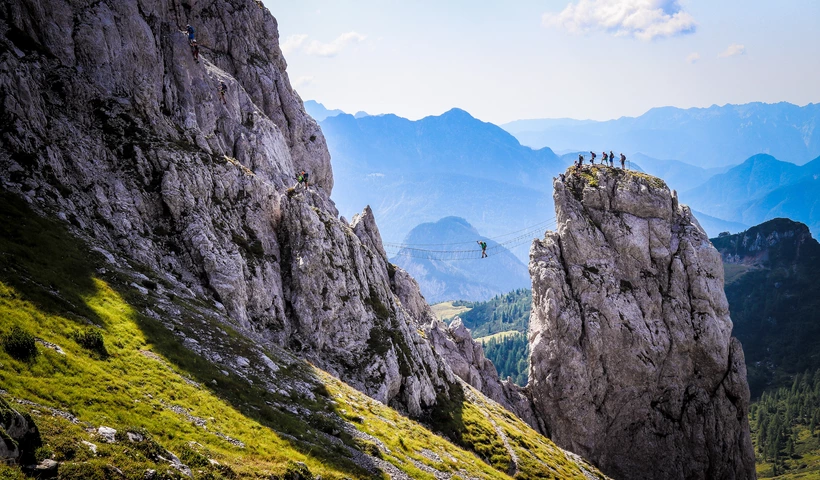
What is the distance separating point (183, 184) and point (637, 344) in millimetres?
82951

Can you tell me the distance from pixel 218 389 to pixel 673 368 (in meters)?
90.3

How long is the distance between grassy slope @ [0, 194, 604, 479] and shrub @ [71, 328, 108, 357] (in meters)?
0.48

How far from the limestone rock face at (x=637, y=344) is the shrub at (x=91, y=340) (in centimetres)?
8487

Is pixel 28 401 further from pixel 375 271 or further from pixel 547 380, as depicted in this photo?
pixel 547 380

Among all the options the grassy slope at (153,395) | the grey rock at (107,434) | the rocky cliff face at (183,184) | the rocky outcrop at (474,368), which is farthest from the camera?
the rocky outcrop at (474,368)

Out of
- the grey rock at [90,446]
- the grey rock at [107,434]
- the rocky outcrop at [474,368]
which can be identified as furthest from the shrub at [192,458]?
the rocky outcrop at [474,368]

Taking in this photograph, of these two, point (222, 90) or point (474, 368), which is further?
point (474, 368)

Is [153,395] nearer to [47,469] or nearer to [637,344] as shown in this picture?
[47,469]

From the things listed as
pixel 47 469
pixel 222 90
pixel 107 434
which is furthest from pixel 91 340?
pixel 222 90

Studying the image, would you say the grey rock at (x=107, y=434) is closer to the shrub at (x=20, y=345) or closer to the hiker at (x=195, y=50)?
the shrub at (x=20, y=345)

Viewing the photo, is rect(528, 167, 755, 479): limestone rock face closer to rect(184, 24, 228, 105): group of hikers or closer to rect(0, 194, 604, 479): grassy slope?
rect(0, 194, 604, 479): grassy slope

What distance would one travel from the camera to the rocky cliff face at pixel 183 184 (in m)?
51.5

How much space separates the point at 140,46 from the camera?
67.2m

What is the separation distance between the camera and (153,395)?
31.7 meters
